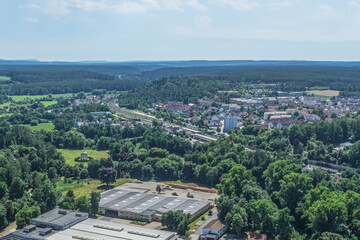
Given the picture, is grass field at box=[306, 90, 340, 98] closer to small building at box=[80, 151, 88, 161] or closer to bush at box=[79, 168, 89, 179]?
small building at box=[80, 151, 88, 161]

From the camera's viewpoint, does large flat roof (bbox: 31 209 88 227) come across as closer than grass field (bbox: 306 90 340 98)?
Yes

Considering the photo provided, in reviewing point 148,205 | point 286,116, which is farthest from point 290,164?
point 286,116

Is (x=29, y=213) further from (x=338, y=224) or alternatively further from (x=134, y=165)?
(x=338, y=224)

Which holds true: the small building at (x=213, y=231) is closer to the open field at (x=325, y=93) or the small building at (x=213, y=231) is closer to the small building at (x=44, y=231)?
the small building at (x=44, y=231)

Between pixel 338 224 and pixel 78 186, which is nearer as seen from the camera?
pixel 338 224

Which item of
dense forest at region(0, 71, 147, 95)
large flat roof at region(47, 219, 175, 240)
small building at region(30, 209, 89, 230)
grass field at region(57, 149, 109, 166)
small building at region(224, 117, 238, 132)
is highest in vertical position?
dense forest at region(0, 71, 147, 95)

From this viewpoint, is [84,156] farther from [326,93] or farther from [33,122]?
[326,93]

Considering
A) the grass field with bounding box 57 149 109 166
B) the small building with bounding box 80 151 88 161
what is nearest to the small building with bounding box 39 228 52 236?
the grass field with bounding box 57 149 109 166
